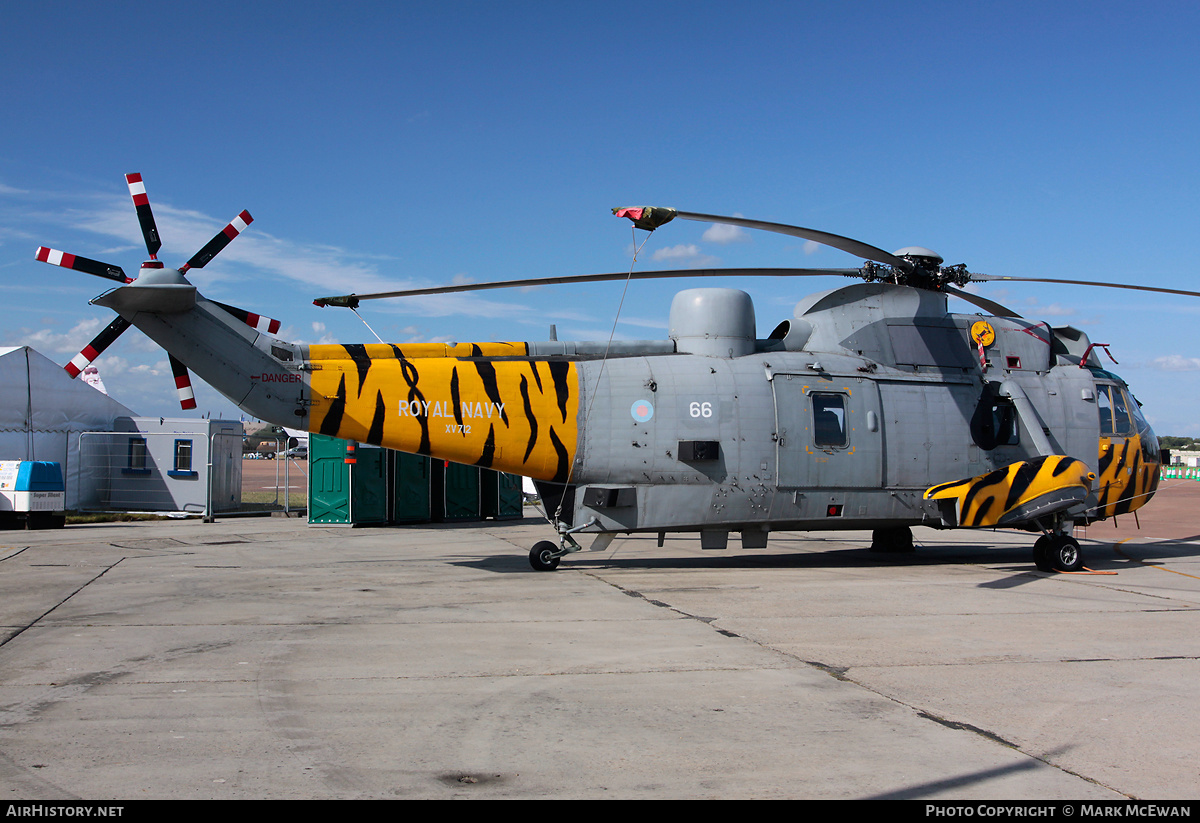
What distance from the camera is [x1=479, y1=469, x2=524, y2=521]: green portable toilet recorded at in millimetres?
24594

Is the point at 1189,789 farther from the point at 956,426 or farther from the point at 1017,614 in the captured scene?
the point at 956,426

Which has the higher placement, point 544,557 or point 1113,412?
point 1113,412

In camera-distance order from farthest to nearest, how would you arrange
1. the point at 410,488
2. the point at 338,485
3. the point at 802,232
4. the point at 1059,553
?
the point at 410,488, the point at 338,485, the point at 1059,553, the point at 802,232

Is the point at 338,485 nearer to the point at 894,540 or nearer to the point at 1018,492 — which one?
the point at 894,540

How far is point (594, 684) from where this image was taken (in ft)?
20.2

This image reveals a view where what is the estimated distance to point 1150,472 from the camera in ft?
48.9

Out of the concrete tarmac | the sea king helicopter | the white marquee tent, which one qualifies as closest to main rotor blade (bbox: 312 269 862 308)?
the sea king helicopter

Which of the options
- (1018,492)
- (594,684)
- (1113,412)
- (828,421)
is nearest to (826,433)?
(828,421)

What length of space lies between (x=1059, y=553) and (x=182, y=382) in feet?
41.7

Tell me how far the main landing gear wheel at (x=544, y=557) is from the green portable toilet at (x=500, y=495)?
1156 cm

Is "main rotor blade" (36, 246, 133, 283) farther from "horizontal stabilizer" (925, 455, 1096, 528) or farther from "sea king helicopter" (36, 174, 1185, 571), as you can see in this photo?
"horizontal stabilizer" (925, 455, 1096, 528)
